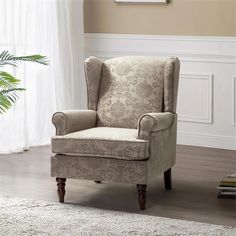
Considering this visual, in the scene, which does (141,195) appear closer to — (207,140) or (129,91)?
(129,91)

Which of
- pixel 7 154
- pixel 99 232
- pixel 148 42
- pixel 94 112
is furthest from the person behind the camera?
pixel 148 42

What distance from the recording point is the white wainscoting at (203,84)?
6.23 meters

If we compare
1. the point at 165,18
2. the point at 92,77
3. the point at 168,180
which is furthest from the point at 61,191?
the point at 165,18

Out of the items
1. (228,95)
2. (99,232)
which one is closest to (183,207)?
(99,232)

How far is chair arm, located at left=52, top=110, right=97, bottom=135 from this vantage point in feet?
15.3

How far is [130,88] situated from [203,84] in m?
1.54

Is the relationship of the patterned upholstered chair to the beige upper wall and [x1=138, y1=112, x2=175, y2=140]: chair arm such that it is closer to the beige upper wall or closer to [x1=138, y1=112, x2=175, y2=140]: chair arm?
[x1=138, y1=112, x2=175, y2=140]: chair arm

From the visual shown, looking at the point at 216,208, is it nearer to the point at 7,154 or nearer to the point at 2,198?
the point at 2,198

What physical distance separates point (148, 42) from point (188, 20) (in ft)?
1.46

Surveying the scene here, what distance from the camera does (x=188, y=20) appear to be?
6.35m

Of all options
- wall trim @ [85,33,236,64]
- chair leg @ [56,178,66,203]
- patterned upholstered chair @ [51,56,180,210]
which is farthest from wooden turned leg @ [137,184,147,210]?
wall trim @ [85,33,236,64]

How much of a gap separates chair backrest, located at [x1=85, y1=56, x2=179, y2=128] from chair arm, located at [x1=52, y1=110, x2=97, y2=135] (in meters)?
0.09

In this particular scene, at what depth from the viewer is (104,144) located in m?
4.42

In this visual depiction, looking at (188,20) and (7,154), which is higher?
(188,20)
